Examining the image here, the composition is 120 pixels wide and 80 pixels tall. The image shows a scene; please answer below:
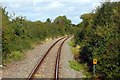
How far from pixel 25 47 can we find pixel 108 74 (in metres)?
18.0

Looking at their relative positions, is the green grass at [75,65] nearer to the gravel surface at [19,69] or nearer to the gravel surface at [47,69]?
the gravel surface at [47,69]

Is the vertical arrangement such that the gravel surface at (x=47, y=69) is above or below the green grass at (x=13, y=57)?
below

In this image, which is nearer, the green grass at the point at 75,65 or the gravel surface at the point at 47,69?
the gravel surface at the point at 47,69

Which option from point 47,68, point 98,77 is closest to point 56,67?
point 47,68

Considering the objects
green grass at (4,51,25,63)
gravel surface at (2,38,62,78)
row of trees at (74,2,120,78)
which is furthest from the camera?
green grass at (4,51,25,63)

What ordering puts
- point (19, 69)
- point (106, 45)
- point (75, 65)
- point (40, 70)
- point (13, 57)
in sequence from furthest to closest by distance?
point (13, 57) < point (75, 65) < point (19, 69) < point (40, 70) < point (106, 45)

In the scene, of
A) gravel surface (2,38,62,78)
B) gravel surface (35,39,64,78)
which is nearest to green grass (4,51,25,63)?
gravel surface (2,38,62,78)

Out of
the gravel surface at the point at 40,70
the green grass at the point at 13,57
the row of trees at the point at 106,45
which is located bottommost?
the gravel surface at the point at 40,70

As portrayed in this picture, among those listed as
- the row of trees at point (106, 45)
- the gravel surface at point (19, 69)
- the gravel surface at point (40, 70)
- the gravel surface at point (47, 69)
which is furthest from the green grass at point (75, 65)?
the gravel surface at point (19, 69)

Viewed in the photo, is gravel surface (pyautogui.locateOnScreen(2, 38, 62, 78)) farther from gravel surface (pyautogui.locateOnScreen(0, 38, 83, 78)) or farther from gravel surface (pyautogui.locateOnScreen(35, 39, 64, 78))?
gravel surface (pyautogui.locateOnScreen(35, 39, 64, 78))

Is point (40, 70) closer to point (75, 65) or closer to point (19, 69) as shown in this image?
point (19, 69)

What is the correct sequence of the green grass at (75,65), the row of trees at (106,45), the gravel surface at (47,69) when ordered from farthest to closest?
the green grass at (75,65) < the gravel surface at (47,69) < the row of trees at (106,45)

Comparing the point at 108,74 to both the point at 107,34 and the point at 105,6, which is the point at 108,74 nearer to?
the point at 107,34

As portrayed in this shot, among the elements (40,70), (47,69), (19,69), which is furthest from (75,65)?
Result: (19,69)
